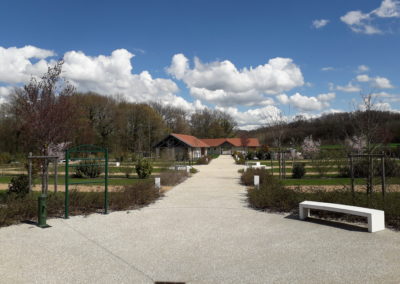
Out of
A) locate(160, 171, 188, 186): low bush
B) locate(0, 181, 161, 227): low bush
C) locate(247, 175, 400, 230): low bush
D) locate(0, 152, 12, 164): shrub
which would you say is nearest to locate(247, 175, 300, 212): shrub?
locate(247, 175, 400, 230): low bush

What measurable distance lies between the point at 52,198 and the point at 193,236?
4.59 meters

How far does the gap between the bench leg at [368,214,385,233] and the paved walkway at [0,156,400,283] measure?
0.17 m

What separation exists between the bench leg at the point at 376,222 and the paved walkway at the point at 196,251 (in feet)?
0.55

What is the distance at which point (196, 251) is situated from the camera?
5621 millimetres

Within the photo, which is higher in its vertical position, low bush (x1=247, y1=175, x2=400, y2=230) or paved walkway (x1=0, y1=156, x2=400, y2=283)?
low bush (x1=247, y1=175, x2=400, y2=230)

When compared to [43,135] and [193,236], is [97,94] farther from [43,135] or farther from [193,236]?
[193,236]

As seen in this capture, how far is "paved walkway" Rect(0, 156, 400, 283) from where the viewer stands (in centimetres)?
451

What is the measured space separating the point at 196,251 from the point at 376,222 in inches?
150

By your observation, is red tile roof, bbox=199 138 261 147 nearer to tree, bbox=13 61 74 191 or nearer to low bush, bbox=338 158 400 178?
low bush, bbox=338 158 400 178

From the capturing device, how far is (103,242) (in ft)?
20.4

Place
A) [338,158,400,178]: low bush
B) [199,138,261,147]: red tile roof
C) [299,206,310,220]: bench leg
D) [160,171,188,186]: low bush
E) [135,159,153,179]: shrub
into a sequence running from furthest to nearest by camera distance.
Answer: [199,138,261,147]: red tile roof, [135,159,153,179]: shrub, [160,171,188,186]: low bush, [338,158,400,178]: low bush, [299,206,310,220]: bench leg

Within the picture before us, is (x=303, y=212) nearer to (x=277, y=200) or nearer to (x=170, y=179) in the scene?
(x=277, y=200)

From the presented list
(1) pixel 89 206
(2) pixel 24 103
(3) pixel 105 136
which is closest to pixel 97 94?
(3) pixel 105 136

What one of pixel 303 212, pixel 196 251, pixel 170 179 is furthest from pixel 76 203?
pixel 170 179
